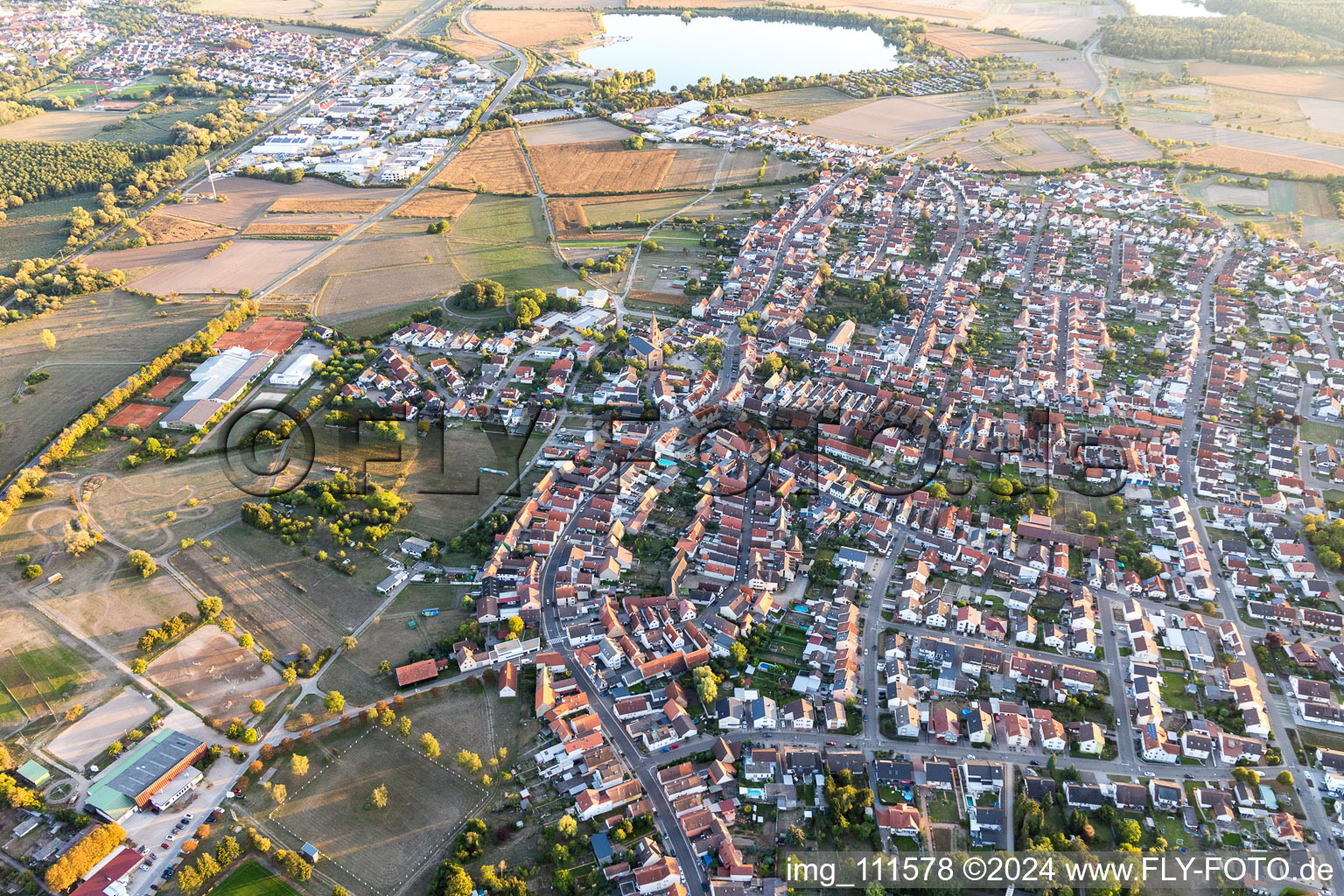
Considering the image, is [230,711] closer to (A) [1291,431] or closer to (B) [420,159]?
(A) [1291,431]

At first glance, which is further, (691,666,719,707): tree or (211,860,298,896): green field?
(691,666,719,707): tree

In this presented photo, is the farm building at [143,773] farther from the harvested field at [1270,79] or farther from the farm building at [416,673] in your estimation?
the harvested field at [1270,79]

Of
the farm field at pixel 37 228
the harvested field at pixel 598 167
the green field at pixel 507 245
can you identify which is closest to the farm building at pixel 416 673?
the green field at pixel 507 245

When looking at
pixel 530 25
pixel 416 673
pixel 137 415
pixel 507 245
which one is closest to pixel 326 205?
pixel 507 245

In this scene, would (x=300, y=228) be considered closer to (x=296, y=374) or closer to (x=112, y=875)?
(x=296, y=374)

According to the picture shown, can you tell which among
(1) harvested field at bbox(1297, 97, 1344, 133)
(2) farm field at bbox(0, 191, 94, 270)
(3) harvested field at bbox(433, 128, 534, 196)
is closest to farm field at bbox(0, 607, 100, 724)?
(2) farm field at bbox(0, 191, 94, 270)

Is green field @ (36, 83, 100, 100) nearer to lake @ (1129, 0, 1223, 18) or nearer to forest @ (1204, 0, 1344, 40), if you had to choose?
lake @ (1129, 0, 1223, 18)

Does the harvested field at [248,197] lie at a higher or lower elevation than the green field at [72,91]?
lower
